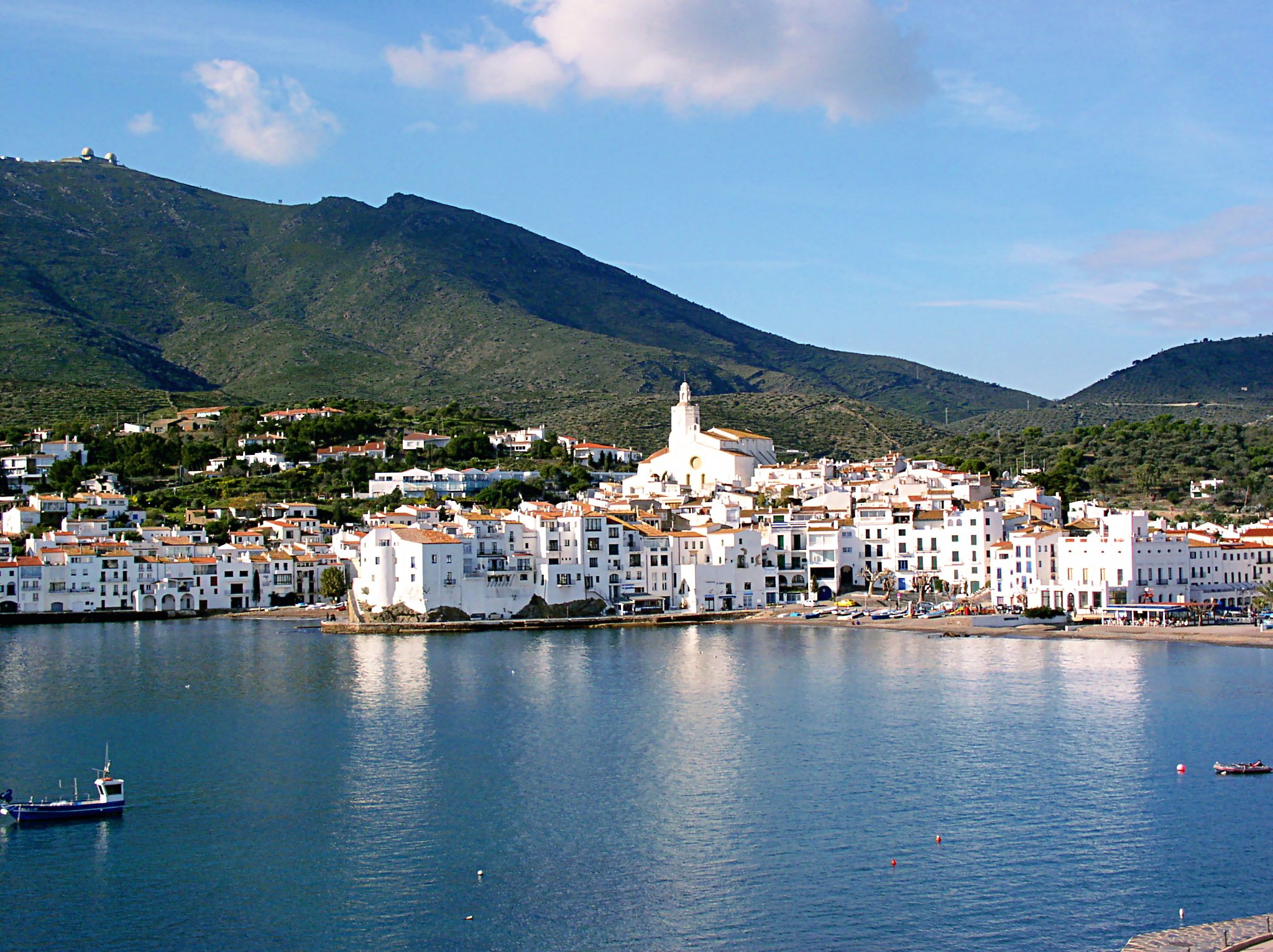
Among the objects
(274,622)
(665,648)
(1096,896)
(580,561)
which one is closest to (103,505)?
(274,622)

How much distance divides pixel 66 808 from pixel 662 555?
118ft

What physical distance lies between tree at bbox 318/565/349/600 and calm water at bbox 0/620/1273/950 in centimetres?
1902

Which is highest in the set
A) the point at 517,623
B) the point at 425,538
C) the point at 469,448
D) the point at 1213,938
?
the point at 469,448

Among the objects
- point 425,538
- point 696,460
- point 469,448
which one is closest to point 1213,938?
point 425,538

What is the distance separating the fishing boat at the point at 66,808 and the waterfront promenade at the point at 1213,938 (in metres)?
16.0

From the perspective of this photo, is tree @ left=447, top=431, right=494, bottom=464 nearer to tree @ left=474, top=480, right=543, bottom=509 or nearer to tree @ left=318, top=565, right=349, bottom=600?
tree @ left=474, top=480, right=543, bottom=509

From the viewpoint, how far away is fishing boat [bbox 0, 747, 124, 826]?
925 inches

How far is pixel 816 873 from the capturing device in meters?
20.3

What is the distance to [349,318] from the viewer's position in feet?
550

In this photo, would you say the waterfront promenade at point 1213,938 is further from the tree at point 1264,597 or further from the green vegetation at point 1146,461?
the green vegetation at point 1146,461

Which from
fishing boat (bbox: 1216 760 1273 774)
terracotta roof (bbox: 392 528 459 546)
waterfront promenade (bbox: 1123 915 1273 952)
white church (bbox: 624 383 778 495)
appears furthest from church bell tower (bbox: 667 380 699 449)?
waterfront promenade (bbox: 1123 915 1273 952)

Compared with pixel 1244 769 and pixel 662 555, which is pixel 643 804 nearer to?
pixel 1244 769

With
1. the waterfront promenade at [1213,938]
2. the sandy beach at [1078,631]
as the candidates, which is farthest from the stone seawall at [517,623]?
the waterfront promenade at [1213,938]

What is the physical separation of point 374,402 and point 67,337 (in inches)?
1469
